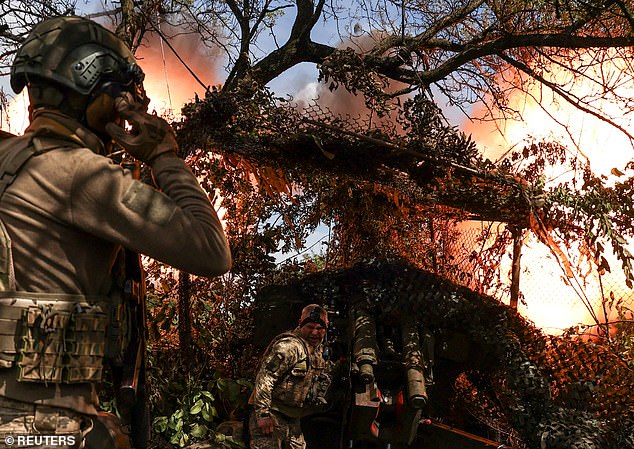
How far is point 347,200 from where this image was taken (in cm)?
893

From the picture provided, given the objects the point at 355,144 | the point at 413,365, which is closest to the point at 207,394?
the point at 413,365

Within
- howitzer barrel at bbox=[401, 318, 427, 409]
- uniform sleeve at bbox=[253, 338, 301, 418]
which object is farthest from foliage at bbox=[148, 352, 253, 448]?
howitzer barrel at bbox=[401, 318, 427, 409]

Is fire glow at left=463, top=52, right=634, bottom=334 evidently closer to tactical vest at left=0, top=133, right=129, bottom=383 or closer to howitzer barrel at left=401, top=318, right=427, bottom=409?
howitzer barrel at left=401, top=318, right=427, bottom=409

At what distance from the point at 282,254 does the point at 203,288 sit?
1.31 meters

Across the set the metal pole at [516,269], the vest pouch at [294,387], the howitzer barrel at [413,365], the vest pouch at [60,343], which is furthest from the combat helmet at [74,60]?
the metal pole at [516,269]

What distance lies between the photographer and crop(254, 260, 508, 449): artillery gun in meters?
6.90

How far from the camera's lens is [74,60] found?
91.7 inches

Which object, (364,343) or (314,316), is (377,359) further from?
(314,316)

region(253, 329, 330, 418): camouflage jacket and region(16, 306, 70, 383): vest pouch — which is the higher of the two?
region(253, 329, 330, 418): camouflage jacket

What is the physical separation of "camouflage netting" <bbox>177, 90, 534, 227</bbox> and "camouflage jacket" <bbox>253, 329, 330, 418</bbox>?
5.88 feet

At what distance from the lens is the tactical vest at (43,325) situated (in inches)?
85.3

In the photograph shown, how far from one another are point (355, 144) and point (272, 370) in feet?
7.38

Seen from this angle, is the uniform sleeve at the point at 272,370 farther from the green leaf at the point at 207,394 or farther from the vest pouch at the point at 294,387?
the green leaf at the point at 207,394

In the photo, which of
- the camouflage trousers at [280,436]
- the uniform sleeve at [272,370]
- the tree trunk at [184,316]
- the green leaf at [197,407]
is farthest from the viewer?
the tree trunk at [184,316]
